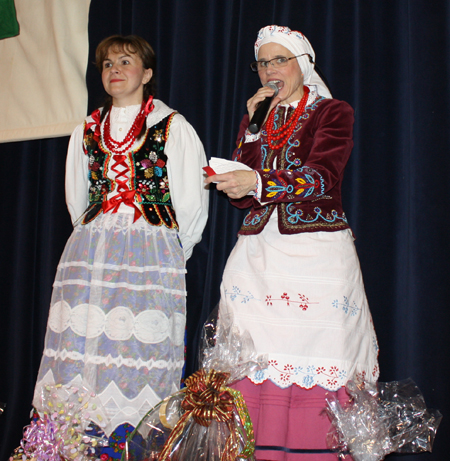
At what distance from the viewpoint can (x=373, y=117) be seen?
2328 mm

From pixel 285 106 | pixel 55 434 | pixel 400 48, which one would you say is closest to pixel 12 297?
pixel 55 434

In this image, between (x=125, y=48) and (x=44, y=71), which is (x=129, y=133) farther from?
(x=44, y=71)

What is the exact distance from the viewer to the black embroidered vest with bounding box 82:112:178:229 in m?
2.25

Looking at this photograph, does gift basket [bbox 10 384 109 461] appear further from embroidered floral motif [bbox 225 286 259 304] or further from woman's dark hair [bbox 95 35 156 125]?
woman's dark hair [bbox 95 35 156 125]

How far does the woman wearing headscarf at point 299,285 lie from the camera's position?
5.41ft

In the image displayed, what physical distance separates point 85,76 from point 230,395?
88.4 inches

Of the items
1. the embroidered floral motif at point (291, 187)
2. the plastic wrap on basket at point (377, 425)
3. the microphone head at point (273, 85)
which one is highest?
the microphone head at point (273, 85)

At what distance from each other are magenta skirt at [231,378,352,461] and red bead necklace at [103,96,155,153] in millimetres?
1150

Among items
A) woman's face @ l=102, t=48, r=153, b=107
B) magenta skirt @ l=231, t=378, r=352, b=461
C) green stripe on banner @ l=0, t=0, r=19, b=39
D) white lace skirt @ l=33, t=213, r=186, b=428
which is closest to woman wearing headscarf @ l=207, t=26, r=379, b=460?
magenta skirt @ l=231, t=378, r=352, b=461

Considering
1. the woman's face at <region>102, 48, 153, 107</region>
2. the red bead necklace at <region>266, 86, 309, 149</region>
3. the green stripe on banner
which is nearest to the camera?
the red bead necklace at <region>266, 86, 309, 149</region>

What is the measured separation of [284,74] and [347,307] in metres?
0.87

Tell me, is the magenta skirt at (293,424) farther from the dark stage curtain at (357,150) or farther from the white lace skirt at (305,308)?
the dark stage curtain at (357,150)

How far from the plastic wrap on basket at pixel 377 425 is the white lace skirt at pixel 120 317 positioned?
29.4 inches

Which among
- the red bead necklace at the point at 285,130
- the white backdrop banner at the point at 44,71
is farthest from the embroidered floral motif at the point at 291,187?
the white backdrop banner at the point at 44,71
